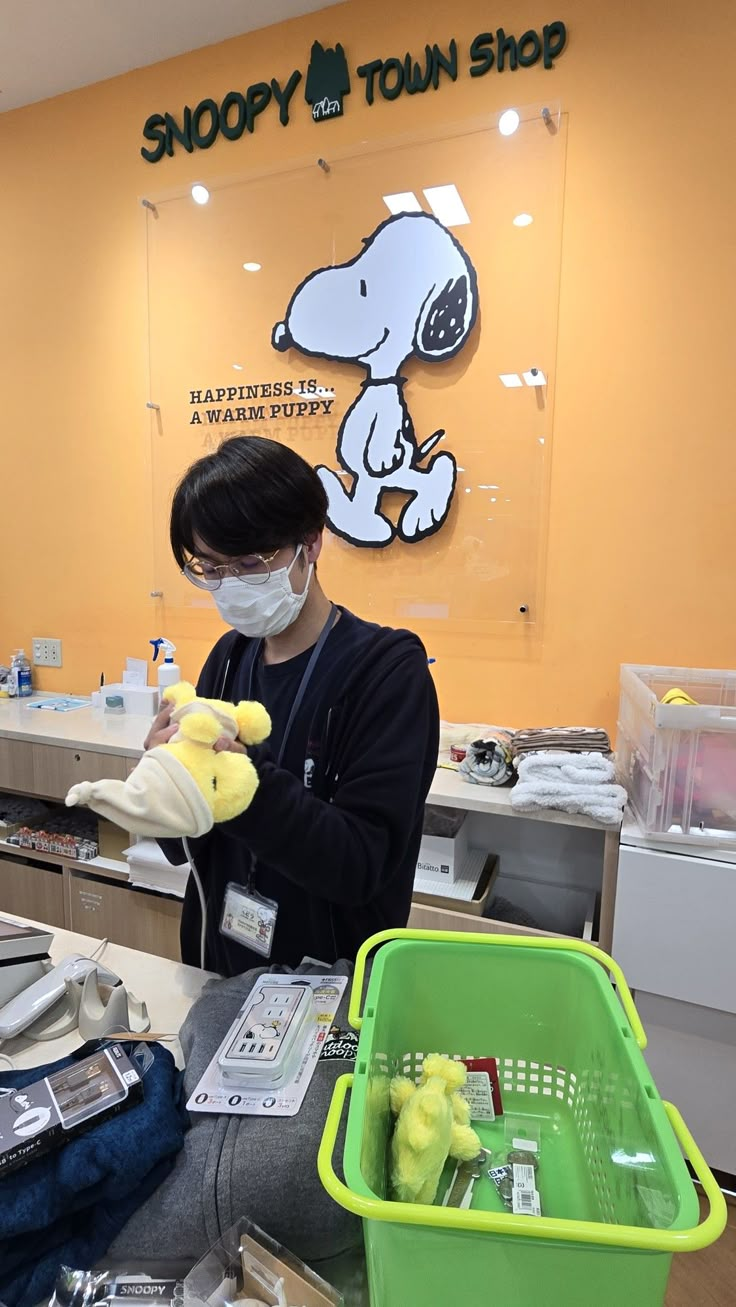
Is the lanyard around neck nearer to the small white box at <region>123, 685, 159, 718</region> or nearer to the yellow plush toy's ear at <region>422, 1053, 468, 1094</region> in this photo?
the yellow plush toy's ear at <region>422, 1053, 468, 1094</region>

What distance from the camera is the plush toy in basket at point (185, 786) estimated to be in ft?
2.17

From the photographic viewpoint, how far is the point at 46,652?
2777mm

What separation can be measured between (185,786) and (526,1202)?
18.7 inches

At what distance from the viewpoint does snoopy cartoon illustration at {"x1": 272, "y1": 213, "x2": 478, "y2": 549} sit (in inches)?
77.2

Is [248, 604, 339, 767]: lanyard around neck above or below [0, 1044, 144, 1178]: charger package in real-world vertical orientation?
above

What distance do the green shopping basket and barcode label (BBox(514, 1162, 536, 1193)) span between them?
0.04 ft

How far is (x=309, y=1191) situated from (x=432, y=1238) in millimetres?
197

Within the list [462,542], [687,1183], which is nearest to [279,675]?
[687,1183]

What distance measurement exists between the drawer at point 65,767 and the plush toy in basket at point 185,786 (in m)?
1.39

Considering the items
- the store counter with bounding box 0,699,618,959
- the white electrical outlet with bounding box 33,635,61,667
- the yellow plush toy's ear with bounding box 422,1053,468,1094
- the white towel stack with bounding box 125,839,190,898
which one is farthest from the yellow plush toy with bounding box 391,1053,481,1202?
the white electrical outlet with bounding box 33,635,61,667

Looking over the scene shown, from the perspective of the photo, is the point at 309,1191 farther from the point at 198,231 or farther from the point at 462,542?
the point at 198,231

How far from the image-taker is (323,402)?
85.7 inches

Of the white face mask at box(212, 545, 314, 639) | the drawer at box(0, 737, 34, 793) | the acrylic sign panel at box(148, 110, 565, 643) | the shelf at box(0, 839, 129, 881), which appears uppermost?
the acrylic sign panel at box(148, 110, 565, 643)

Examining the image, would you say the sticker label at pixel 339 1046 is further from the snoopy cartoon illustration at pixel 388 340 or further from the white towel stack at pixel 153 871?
the snoopy cartoon illustration at pixel 388 340
